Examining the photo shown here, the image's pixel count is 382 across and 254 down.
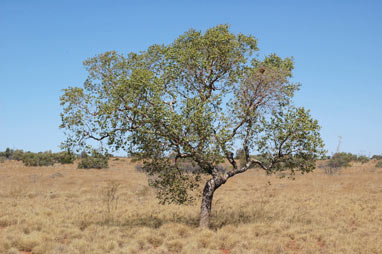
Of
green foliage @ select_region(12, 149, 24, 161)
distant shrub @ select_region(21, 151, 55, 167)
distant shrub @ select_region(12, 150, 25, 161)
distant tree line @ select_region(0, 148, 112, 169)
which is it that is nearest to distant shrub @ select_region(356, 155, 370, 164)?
distant tree line @ select_region(0, 148, 112, 169)

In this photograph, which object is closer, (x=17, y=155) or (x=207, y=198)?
(x=207, y=198)

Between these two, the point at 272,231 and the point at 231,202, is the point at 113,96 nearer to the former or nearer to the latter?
the point at 272,231

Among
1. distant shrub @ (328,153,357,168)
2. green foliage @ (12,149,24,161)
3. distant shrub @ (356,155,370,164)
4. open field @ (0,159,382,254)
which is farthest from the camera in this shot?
green foliage @ (12,149,24,161)

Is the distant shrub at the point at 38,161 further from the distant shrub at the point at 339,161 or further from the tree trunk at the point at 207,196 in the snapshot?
the tree trunk at the point at 207,196

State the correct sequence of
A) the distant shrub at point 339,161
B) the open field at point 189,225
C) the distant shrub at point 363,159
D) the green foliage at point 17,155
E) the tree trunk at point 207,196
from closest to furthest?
the open field at point 189,225
the tree trunk at point 207,196
the distant shrub at point 339,161
the distant shrub at point 363,159
the green foliage at point 17,155

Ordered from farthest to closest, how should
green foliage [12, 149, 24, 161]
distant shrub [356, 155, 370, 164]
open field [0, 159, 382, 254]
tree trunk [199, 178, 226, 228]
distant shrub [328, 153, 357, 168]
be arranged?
green foliage [12, 149, 24, 161]
distant shrub [356, 155, 370, 164]
distant shrub [328, 153, 357, 168]
tree trunk [199, 178, 226, 228]
open field [0, 159, 382, 254]

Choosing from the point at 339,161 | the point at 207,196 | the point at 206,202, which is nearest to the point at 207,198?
the point at 207,196

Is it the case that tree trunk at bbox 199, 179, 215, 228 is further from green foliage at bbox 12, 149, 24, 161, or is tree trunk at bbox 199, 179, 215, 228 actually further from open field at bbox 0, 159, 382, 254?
green foliage at bbox 12, 149, 24, 161

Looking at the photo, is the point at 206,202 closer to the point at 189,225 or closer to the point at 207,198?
the point at 207,198

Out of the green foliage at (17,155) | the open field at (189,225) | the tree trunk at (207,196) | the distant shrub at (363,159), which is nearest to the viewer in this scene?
the open field at (189,225)

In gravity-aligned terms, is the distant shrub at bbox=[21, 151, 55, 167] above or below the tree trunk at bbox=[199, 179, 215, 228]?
above

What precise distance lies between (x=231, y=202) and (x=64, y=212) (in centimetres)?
1280

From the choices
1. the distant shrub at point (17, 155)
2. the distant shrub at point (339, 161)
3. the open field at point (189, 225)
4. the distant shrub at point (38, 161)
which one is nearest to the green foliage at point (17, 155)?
the distant shrub at point (17, 155)

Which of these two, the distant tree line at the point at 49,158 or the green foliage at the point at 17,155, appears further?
the green foliage at the point at 17,155
